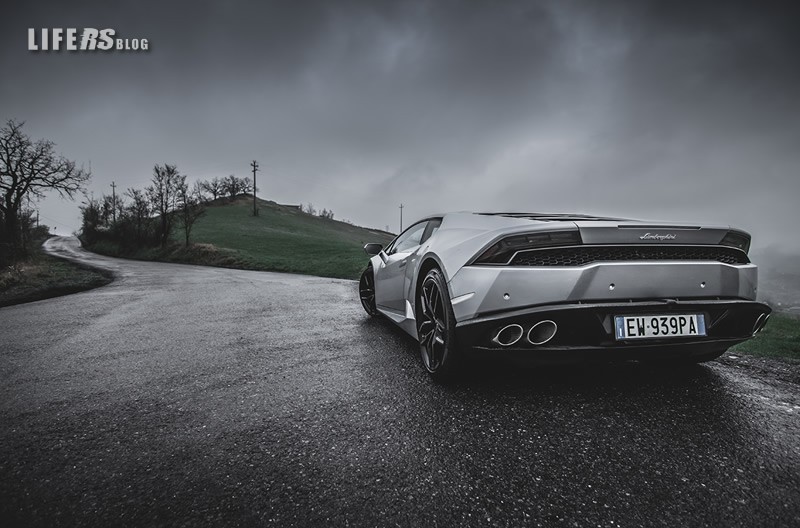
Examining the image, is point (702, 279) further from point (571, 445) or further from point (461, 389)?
point (461, 389)

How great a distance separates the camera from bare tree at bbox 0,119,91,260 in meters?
18.6

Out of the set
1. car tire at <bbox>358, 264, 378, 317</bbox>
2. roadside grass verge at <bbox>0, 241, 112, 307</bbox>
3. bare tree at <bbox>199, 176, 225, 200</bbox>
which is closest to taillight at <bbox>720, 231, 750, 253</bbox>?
car tire at <bbox>358, 264, 378, 317</bbox>

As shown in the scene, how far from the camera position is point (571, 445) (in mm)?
1803

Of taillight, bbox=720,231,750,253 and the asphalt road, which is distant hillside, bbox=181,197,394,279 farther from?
taillight, bbox=720,231,750,253

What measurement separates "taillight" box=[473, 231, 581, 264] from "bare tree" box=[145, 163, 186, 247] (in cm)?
3368

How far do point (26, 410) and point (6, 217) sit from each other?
22760 millimetres

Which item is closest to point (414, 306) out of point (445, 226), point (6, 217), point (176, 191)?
point (445, 226)

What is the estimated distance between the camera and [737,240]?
7.79 feet

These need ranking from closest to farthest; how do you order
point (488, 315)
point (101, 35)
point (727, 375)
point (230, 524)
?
point (230, 524) → point (488, 315) → point (727, 375) → point (101, 35)

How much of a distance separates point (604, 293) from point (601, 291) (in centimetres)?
2

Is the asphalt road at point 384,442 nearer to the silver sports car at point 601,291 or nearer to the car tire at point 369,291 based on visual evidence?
the silver sports car at point 601,291

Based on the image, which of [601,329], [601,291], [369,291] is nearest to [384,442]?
[601,329]

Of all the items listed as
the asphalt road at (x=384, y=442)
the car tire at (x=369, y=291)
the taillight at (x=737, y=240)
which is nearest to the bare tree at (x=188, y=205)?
the car tire at (x=369, y=291)

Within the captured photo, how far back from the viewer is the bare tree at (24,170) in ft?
60.9
